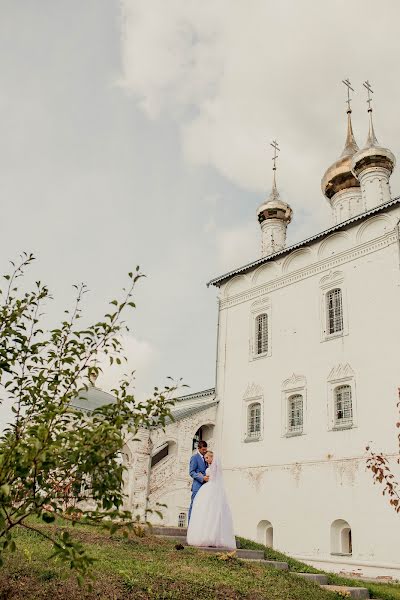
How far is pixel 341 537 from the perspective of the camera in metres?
14.1

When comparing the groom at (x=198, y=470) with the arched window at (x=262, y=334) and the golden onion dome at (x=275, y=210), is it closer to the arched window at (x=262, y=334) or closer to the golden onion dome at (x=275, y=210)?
the arched window at (x=262, y=334)

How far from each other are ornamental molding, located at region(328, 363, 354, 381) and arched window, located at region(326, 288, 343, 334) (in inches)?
42.3

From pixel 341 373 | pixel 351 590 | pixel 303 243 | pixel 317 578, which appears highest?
pixel 303 243

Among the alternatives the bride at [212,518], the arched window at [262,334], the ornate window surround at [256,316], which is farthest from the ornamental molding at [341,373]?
the bride at [212,518]

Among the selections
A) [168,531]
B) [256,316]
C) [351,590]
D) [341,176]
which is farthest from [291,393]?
[351,590]

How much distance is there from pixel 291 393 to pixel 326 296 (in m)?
3.01

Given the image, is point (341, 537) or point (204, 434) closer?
point (341, 537)

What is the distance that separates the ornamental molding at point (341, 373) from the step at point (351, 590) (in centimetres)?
694

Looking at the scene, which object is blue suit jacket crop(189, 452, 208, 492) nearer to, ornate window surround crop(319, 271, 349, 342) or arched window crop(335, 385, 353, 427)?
arched window crop(335, 385, 353, 427)

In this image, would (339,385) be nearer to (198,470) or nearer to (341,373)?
(341,373)

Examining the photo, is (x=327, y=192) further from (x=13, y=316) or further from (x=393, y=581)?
(x=13, y=316)

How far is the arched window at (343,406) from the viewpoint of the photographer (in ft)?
48.6

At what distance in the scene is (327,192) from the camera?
20.7 m

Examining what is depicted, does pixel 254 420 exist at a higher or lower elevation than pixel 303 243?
lower
